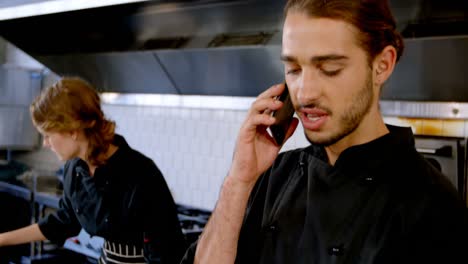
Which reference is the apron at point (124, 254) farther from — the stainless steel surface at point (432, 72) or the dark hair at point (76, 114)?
the stainless steel surface at point (432, 72)

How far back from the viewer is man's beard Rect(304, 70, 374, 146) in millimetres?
1249

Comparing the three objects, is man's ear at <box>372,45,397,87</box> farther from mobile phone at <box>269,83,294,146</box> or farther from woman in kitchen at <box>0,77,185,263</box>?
woman in kitchen at <box>0,77,185,263</box>

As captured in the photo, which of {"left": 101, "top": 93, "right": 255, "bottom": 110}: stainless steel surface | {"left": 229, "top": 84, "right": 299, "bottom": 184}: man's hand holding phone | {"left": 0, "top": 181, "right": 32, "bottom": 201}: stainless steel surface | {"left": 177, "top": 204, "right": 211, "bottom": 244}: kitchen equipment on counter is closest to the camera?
{"left": 229, "top": 84, "right": 299, "bottom": 184}: man's hand holding phone

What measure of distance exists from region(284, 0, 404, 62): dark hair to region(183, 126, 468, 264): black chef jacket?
21 centimetres

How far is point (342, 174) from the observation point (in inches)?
53.8

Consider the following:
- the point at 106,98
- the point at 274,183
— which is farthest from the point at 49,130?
the point at 106,98

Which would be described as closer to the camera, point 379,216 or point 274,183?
point 379,216

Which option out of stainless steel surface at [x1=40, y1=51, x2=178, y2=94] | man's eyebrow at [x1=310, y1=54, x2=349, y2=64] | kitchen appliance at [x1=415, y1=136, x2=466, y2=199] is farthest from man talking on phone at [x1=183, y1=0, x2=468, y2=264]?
stainless steel surface at [x1=40, y1=51, x2=178, y2=94]

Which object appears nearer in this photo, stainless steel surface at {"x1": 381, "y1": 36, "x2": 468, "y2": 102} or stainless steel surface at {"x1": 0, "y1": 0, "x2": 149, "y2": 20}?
stainless steel surface at {"x1": 381, "y1": 36, "x2": 468, "y2": 102}

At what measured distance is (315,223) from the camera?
1347 millimetres

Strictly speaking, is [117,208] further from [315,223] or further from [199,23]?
[199,23]

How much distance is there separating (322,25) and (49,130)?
5.18 ft

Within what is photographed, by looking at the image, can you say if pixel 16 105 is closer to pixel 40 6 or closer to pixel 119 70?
pixel 119 70

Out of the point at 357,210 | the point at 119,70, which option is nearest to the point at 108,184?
the point at 357,210
